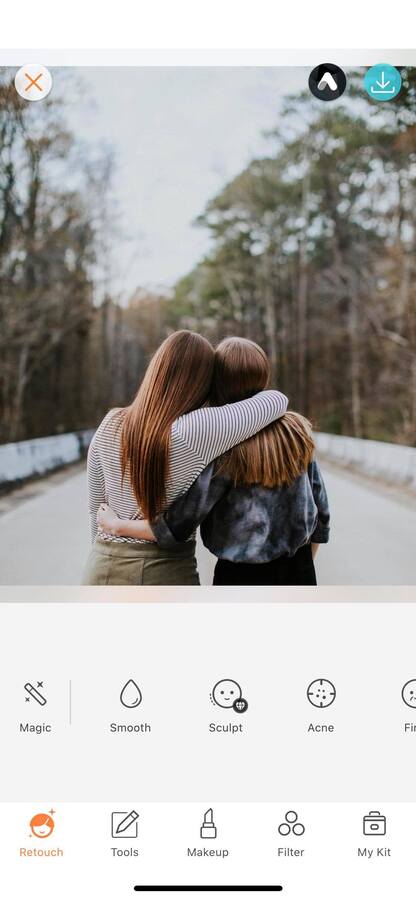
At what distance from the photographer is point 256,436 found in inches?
76.8

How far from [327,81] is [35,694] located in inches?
63.4

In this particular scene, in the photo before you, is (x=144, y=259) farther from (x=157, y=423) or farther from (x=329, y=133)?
(x=157, y=423)

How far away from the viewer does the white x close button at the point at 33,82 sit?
6.73ft

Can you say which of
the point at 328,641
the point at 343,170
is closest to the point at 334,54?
the point at 328,641

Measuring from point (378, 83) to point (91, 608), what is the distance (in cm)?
145

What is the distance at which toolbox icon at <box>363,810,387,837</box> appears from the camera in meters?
1.69

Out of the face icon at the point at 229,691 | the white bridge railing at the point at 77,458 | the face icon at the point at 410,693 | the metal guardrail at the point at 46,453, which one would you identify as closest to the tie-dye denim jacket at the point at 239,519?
the face icon at the point at 229,691

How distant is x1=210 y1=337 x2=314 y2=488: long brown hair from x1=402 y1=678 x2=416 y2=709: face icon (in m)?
0.53

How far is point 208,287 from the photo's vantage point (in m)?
8.55

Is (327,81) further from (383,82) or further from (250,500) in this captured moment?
(250,500)

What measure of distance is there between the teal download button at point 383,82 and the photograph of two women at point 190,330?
0.10 ft

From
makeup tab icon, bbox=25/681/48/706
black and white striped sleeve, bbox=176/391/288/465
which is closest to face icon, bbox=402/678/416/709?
black and white striped sleeve, bbox=176/391/288/465

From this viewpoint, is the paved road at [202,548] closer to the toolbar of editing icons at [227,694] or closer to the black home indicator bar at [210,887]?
the toolbar of editing icons at [227,694]

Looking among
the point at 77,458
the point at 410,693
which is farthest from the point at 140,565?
A: the point at 77,458
